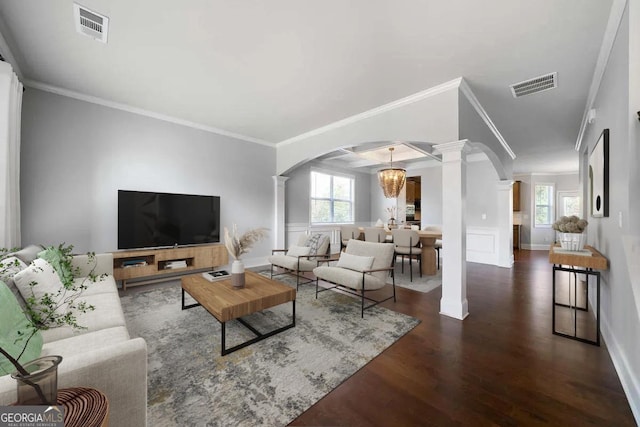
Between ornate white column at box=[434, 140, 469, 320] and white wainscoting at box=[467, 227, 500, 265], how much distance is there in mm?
3629

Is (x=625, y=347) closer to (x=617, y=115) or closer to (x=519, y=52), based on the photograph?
(x=617, y=115)

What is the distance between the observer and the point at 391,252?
332 centimetres

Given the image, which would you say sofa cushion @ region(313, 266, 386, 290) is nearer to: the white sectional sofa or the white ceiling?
the white sectional sofa

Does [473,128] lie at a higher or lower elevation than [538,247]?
higher

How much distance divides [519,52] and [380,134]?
1675mm

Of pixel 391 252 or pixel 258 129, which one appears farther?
pixel 258 129

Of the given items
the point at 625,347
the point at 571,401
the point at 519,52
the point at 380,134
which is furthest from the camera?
the point at 380,134

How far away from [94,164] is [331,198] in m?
5.20

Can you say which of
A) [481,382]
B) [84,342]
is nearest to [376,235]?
[481,382]

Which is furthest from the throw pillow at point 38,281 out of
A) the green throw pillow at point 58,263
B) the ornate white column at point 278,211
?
the ornate white column at point 278,211

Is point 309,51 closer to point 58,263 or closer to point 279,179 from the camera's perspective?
point 58,263

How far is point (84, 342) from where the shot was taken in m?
1.49

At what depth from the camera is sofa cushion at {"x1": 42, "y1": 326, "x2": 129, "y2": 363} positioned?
1389 millimetres

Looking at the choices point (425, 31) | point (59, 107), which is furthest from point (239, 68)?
point (59, 107)
